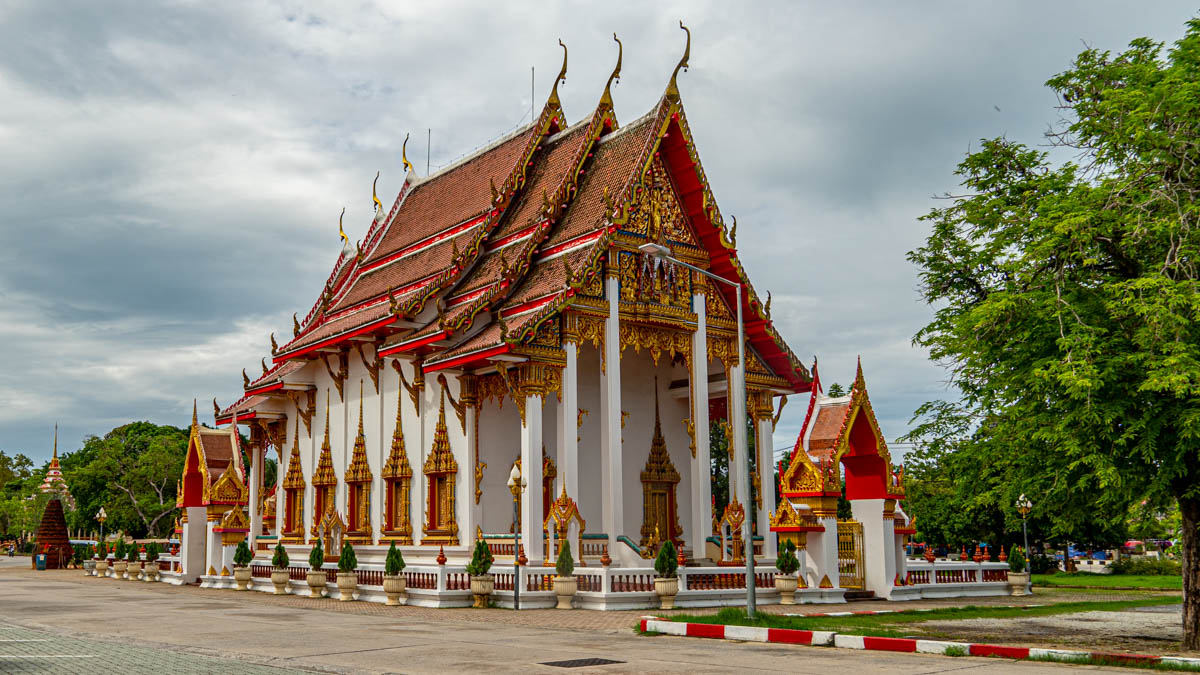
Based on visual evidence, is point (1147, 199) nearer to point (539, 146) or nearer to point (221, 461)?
point (539, 146)

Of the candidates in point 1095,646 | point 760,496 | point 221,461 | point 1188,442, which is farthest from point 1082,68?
point 221,461

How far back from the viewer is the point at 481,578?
1912cm

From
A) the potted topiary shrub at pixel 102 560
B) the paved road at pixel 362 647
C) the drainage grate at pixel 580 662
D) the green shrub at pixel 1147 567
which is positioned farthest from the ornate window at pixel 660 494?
the potted topiary shrub at pixel 102 560

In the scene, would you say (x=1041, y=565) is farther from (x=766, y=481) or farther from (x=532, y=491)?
(x=532, y=491)

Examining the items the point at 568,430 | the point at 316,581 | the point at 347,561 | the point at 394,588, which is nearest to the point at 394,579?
the point at 394,588

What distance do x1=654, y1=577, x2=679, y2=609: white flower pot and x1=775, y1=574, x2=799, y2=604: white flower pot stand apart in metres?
2.31

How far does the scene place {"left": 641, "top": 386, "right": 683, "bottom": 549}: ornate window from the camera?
25406mm

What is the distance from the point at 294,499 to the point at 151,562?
6112 millimetres

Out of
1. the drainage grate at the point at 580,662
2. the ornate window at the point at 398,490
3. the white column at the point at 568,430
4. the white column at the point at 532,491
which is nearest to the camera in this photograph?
the drainage grate at the point at 580,662

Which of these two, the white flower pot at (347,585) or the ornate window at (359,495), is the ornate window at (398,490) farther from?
the white flower pot at (347,585)

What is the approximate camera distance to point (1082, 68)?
46.6 feet

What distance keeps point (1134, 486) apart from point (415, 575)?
1280cm

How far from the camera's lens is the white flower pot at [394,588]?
65.7 ft

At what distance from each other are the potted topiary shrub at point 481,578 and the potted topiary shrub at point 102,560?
21084 mm
